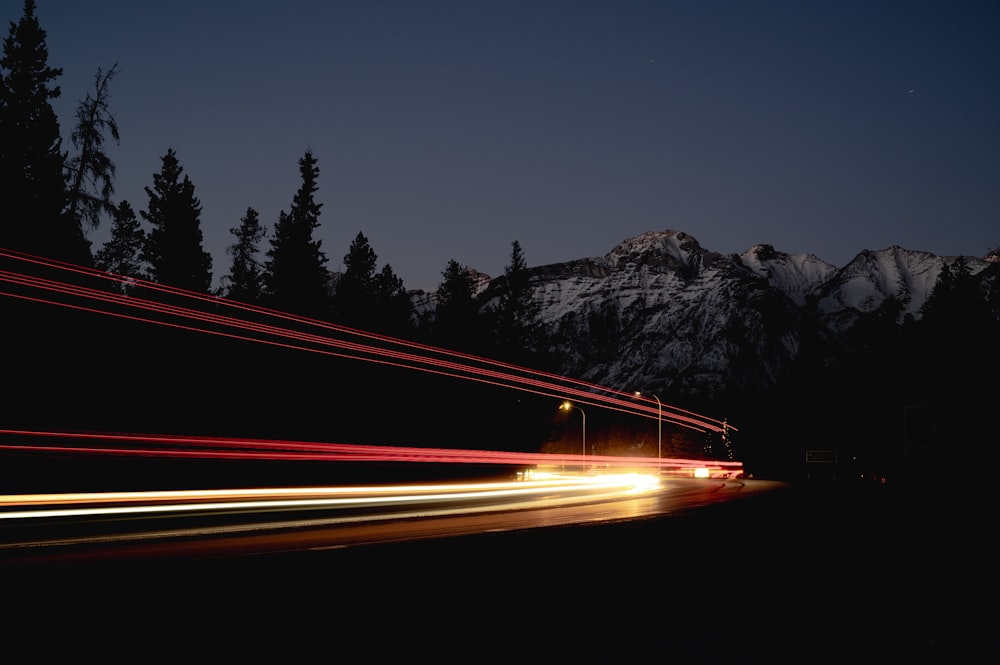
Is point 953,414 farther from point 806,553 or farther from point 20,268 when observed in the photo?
point 20,268

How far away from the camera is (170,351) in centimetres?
4653

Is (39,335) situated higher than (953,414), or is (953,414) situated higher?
(39,335)

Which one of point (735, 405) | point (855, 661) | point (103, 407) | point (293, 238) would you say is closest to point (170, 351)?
point (103, 407)

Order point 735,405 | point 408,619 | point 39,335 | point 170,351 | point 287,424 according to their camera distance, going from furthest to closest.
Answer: point 735,405
point 287,424
point 170,351
point 39,335
point 408,619

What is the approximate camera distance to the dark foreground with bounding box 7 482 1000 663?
7227 millimetres

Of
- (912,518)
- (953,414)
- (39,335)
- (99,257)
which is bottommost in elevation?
(912,518)

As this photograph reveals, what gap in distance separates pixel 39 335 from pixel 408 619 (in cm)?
3433

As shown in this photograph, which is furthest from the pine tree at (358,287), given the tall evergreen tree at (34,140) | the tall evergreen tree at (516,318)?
the tall evergreen tree at (34,140)

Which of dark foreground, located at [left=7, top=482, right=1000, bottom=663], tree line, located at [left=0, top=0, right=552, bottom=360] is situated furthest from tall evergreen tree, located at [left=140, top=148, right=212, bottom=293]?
dark foreground, located at [left=7, top=482, right=1000, bottom=663]

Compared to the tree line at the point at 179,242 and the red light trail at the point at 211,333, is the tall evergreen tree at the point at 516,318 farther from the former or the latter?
the red light trail at the point at 211,333

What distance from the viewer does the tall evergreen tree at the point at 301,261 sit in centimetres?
7006

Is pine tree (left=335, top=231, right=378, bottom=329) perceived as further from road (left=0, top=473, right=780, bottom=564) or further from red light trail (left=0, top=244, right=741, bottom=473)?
road (left=0, top=473, right=780, bottom=564)

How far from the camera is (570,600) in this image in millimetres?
9352

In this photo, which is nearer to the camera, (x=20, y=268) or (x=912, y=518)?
(x=912, y=518)
